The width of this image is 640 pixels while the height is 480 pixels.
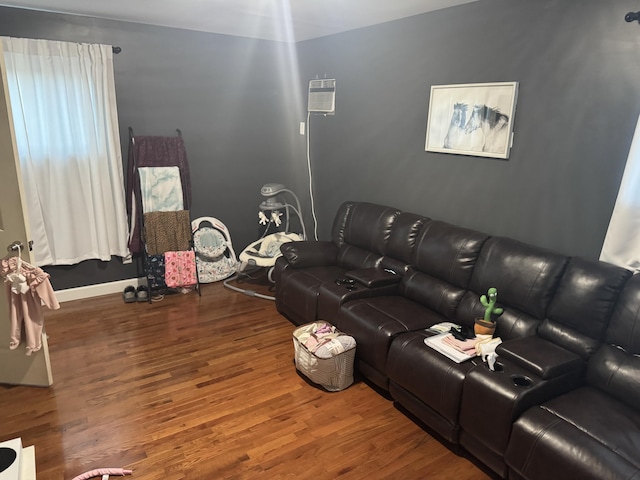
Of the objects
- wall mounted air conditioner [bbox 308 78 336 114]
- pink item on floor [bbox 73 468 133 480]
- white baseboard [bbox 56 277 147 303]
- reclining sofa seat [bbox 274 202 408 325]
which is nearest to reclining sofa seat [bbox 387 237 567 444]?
reclining sofa seat [bbox 274 202 408 325]

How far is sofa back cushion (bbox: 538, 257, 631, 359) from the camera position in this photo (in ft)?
7.21

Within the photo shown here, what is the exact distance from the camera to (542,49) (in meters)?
2.60

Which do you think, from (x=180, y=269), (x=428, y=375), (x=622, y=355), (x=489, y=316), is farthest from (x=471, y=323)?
(x=180, y=269)

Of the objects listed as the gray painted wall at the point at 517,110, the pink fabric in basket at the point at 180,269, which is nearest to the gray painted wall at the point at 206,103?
the pink fabric in basket at the point at 180,269

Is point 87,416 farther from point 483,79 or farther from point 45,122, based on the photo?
point 483,79

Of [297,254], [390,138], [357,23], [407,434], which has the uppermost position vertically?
[357,23]

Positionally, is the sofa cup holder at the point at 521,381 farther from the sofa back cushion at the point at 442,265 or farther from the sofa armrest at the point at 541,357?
the sofa back cushion at the point at 442,265

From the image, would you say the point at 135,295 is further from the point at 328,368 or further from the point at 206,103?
the point at 328,368

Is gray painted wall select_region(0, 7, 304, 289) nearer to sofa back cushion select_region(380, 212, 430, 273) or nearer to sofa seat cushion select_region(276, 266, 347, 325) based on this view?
sofa seat cushion select_region(276, 266, 347, 325)

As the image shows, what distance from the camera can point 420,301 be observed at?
307cm

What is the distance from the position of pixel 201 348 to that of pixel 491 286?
2111mm

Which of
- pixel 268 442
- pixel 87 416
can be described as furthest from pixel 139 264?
pixel 268 442

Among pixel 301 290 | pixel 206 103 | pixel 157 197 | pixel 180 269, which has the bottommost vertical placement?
pixel 180 269

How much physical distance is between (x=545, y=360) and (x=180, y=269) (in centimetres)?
323
